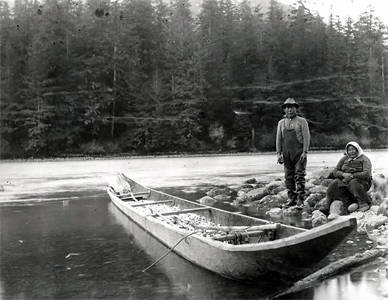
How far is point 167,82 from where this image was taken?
47812 millimetres

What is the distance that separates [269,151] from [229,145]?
12.7ft

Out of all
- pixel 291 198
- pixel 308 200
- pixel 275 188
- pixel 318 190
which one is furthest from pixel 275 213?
pixel 275 188

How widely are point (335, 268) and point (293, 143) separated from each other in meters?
3.79

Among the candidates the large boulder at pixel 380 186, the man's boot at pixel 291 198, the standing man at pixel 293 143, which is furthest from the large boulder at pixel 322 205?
the large boulder at pixel 380 186

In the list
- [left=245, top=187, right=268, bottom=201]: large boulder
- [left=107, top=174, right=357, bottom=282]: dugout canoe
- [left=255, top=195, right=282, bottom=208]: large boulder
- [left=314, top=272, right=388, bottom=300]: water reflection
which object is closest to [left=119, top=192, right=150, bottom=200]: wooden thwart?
[left=245, top=187, right=268, bottom=201]: large boulder

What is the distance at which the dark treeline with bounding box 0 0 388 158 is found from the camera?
141 feet

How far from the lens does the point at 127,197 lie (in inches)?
436

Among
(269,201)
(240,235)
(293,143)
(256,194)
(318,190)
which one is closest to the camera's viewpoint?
(240,235)

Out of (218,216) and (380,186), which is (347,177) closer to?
(380,186)

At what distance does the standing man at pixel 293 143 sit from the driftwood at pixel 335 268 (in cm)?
302

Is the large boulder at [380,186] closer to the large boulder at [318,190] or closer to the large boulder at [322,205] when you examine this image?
the large boulder at [322,205]

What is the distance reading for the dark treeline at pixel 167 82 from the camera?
4306 centimetres

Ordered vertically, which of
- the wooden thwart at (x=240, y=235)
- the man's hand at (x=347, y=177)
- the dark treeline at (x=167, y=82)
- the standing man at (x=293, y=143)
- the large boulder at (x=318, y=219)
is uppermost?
the dark treeline at (x=167, y=82)

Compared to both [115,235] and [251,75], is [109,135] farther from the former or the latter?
[115,235]
